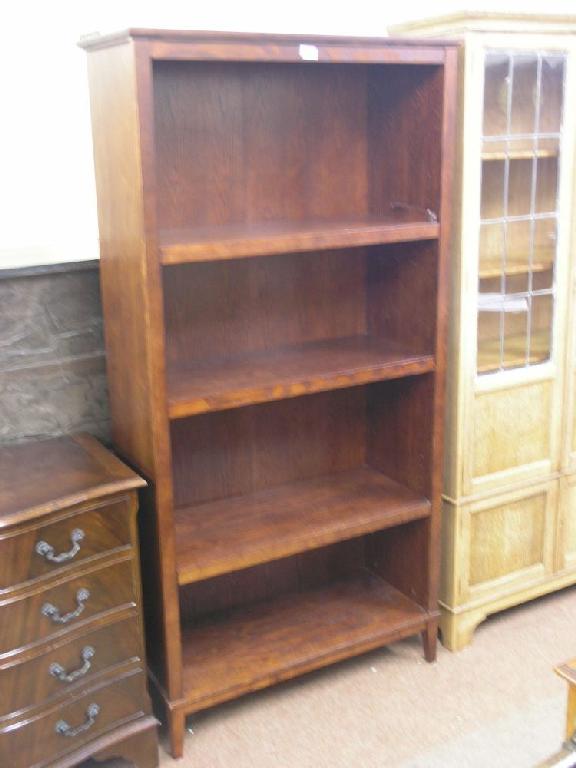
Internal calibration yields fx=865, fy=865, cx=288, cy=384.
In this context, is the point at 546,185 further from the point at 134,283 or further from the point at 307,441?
the point at 134,283

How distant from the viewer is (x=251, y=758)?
200cm

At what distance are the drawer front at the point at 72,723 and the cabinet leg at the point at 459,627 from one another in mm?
900

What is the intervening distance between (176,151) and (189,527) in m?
0.91

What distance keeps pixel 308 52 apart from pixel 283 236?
1.26 feet

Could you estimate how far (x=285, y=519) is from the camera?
219cm

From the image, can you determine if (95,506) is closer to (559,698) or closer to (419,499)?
(419,499)

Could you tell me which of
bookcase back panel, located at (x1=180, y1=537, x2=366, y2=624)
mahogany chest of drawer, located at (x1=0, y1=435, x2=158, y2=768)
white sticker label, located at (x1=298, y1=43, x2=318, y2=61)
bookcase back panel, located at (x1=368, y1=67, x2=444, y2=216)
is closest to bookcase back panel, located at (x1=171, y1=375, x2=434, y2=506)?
bookcase back panel, located at (x1=180, y1=537, x2=366, y2=624)

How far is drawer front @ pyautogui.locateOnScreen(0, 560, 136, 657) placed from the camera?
1686mm

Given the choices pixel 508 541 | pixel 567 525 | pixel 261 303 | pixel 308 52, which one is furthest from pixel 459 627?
pixel 308 52

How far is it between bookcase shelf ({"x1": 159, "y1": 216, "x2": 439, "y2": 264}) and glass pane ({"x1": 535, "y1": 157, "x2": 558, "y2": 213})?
389 millimetres

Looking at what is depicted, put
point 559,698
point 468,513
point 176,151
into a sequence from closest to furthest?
1. point 176,151
2. point 559,698
3. point 468,513

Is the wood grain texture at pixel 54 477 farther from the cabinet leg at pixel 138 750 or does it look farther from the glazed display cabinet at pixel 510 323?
the glazed display cabinet at pixel 510 323

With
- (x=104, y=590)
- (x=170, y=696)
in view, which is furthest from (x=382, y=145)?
(x=170, y=696)

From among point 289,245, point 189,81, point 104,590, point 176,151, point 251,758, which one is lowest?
point 251,758
